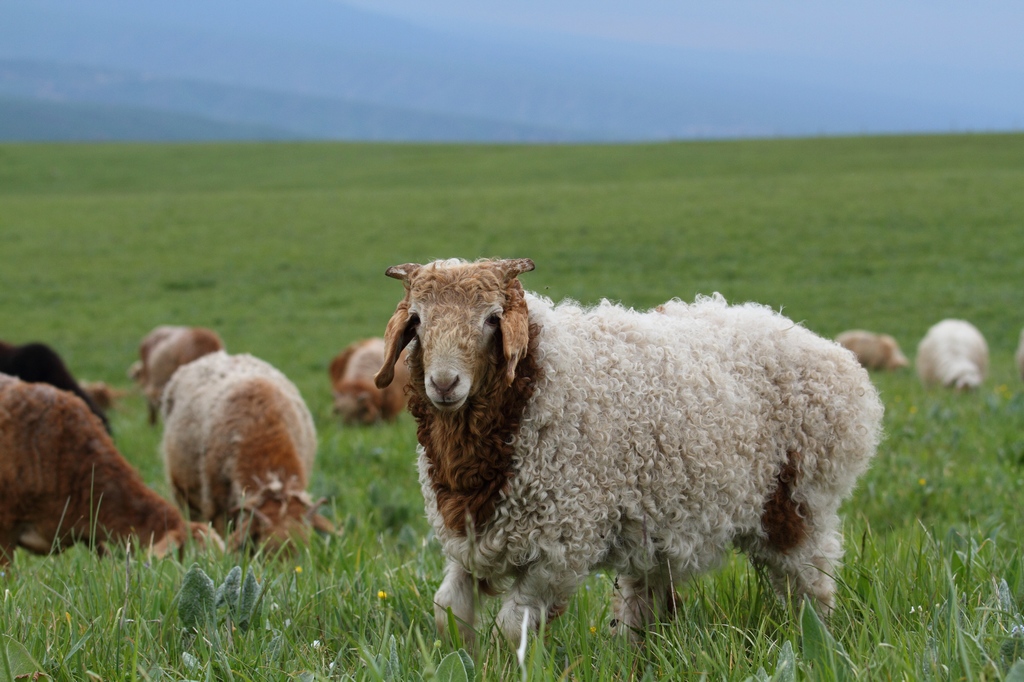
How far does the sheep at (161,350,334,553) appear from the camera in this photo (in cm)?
654

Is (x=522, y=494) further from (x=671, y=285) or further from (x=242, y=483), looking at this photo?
(x=671, y=285)

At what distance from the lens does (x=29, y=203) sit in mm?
40438

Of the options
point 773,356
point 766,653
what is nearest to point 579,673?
point 766,653

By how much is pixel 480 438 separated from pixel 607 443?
49 cm

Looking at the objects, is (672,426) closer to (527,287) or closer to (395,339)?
(395,339)

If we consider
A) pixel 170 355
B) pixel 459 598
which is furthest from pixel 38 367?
pixel 459 598

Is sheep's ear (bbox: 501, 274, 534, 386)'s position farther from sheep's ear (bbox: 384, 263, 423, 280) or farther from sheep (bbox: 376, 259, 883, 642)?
sheep's ear (bbox: 384, 263, 423, 280)

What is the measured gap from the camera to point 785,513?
404cm

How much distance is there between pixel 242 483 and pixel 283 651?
376 cm

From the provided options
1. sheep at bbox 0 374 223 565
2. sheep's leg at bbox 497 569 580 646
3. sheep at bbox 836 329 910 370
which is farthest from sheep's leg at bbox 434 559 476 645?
sheep at bbox 836 329 910 370

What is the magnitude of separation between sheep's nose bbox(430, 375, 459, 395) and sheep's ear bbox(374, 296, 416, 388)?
0.90ft

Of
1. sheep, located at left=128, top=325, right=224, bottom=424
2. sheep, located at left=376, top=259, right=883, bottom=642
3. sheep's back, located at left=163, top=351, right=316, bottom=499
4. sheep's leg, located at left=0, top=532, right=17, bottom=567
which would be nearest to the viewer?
sheep, located at left=376, top=259, right=883, bottom=642

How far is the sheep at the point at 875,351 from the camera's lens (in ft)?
59.9

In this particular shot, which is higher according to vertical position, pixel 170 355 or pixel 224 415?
pixel 224 415
